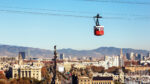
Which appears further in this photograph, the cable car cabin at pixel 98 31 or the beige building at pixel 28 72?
the beige building at pixel 28 72

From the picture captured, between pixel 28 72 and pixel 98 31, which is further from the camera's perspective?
pixel 28 72

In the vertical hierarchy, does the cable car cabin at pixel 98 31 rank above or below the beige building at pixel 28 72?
above

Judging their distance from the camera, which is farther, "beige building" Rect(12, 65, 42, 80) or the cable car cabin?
"beige building" Rect(12, 65, 42, 80)

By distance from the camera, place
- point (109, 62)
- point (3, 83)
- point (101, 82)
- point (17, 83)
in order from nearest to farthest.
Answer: point (3, 83) → point (17, 83) → point (101, 82) → point (109, 62)

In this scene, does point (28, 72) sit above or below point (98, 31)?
below

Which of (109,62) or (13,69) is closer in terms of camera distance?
(13,69)

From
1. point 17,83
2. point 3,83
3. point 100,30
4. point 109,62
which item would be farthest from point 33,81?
point 109,62

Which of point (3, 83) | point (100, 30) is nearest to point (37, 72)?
point (3, 83)

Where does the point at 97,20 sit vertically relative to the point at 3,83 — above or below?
above

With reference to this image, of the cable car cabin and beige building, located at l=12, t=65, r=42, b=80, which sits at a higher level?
the cable car cabin

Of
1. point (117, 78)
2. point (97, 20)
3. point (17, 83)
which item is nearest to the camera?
point (97, 20)

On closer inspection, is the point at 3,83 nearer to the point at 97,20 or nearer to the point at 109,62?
the point at 97,20
